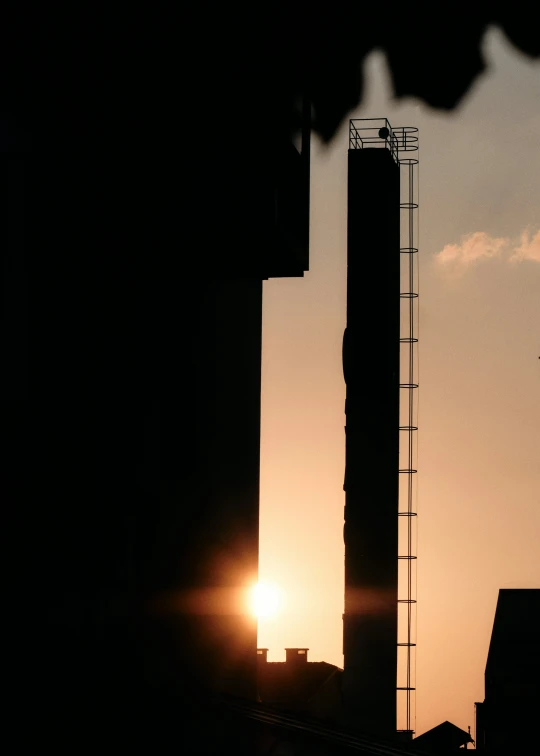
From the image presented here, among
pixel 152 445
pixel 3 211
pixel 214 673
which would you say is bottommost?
pixel 214 673

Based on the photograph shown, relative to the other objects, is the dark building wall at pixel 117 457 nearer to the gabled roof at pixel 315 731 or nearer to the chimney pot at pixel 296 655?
the gabled roof at pixel 315 731

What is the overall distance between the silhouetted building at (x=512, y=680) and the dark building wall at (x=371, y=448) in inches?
489

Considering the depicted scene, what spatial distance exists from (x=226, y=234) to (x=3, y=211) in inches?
89.5

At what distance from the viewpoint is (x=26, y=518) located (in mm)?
6352

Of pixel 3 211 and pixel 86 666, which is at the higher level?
pixel 3 211

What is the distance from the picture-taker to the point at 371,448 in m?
22.0

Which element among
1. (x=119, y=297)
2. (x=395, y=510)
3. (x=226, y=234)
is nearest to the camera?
(x=119, y=297)

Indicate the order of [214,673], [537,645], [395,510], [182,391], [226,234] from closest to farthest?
[226,234], [182,391], [214,673], [395,510], [537,645]

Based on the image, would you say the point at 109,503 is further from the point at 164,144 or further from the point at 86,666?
the point at 164,144

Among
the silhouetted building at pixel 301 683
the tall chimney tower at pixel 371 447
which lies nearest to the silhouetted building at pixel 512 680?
the silhouetted building at pixel 301 683

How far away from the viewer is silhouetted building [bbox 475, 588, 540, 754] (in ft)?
108

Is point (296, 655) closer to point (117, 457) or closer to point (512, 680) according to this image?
point (512, 680)

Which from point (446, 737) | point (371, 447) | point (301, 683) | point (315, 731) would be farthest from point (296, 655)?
point (315, 731)

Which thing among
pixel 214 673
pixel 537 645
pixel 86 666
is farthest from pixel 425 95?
pixel 537 645
